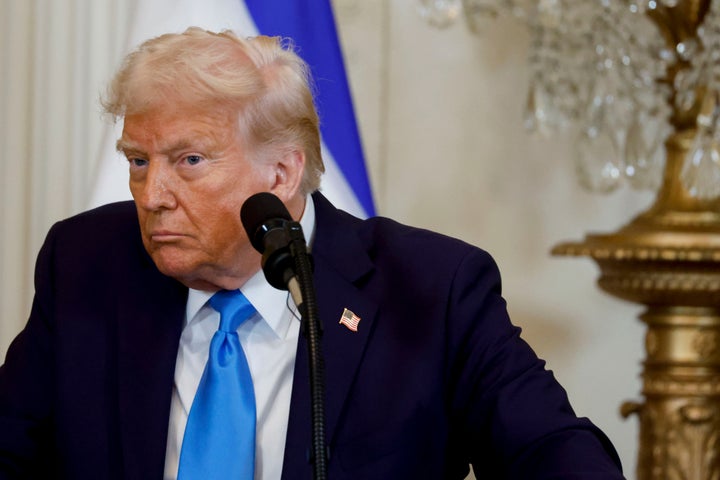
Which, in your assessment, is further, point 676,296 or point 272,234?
point 676,296

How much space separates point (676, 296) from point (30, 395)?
2082 mm

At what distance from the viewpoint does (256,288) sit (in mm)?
2402

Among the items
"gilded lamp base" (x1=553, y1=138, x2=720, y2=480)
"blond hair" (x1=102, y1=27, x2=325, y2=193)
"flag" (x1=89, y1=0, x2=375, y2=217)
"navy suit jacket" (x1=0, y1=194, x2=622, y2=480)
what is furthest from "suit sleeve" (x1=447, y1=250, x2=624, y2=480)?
"gilded lamp base" (x1=553, y1=138, x2=720, y2=480)

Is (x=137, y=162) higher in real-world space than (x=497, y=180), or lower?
lower

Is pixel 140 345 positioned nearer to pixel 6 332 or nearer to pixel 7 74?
pixel 6 332

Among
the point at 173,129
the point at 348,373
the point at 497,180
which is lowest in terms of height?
the point at 348,373

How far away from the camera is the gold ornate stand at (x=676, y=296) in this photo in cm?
364

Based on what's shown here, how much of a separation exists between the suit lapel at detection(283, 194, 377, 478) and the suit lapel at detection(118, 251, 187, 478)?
0.25m

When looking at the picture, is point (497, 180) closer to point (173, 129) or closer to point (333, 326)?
point (333, 326)

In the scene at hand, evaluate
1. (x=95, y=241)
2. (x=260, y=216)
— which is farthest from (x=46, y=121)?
(x=260, y=216)

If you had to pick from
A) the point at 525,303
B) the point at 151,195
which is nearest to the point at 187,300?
the point at 151,195

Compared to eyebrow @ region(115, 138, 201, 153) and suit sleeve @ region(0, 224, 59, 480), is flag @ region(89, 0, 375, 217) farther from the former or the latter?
eyebrow @ region(115, 138, 201, 153)

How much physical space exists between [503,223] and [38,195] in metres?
1.94

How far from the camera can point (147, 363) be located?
7.84 ft
